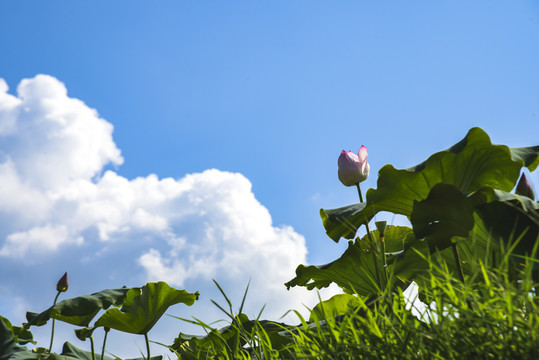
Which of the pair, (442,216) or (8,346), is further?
(8,346)

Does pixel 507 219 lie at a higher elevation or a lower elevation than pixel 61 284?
lower

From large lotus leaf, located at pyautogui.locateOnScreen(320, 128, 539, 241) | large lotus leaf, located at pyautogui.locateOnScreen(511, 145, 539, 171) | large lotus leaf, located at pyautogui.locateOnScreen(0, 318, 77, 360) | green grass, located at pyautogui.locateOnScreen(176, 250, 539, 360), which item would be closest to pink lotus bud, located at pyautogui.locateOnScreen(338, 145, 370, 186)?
large lotus leaf, located at pyautogui.locateOnScreen(320, 128, 539, 241)

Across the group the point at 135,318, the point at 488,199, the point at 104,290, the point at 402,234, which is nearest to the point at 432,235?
the point at 488,199

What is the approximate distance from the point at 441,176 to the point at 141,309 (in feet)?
4.34

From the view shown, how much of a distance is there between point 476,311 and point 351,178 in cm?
122

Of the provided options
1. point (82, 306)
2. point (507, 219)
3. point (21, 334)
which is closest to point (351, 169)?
point (507, 219)

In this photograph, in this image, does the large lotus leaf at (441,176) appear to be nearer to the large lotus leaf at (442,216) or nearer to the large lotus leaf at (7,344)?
the large lotus leaf at (442,216)

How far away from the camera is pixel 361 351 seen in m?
1.05

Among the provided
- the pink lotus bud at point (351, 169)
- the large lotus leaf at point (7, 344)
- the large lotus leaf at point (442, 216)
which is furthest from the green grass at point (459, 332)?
the large lotus leaf at point (7, 344)

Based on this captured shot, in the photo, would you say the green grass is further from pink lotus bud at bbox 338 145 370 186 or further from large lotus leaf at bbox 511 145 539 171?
pink lotus bud at bbox 338 145 370 186

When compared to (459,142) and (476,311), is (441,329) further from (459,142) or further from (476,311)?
(459,142)

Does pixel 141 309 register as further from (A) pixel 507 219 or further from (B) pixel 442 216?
(A) pixel 507 219

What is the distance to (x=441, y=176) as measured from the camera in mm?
1881

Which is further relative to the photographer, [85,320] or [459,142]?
[85,320]
